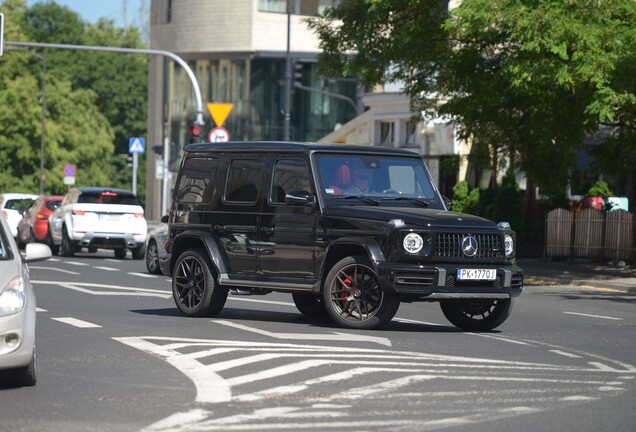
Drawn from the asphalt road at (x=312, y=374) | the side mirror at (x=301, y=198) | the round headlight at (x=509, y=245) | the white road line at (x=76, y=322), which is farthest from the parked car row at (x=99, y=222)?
the round headlight at (x=509, y=245)

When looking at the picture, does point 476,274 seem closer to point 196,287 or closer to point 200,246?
point 196,287

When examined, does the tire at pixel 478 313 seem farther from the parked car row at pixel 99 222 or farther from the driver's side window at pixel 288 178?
the parked car row at pixel 99 222

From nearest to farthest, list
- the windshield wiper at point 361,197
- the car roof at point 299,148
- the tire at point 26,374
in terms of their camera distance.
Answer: the tire at point 26,374, the windshield wiper at point 361,197, the car roof at point 299,148

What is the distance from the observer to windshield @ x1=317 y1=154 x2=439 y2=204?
1675 cm

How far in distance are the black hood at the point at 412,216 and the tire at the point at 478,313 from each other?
853 millimetres

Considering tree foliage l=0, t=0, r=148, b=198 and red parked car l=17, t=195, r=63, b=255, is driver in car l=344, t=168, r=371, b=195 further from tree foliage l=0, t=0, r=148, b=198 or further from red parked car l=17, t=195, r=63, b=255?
tree foliage l=0, t=0, r=148, b=198

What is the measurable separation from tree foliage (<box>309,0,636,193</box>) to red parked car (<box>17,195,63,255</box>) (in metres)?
9.72

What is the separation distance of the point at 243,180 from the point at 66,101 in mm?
81904

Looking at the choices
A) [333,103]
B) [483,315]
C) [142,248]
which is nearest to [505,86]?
[142,248]

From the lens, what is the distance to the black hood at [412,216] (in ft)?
51.6

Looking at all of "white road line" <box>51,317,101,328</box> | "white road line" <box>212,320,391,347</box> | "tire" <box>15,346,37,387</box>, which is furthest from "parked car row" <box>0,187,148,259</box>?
"tire" <box>15,346,37,387</box>

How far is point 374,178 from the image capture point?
55.7ft

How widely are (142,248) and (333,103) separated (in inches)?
1704

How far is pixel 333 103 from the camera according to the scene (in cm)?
8081
